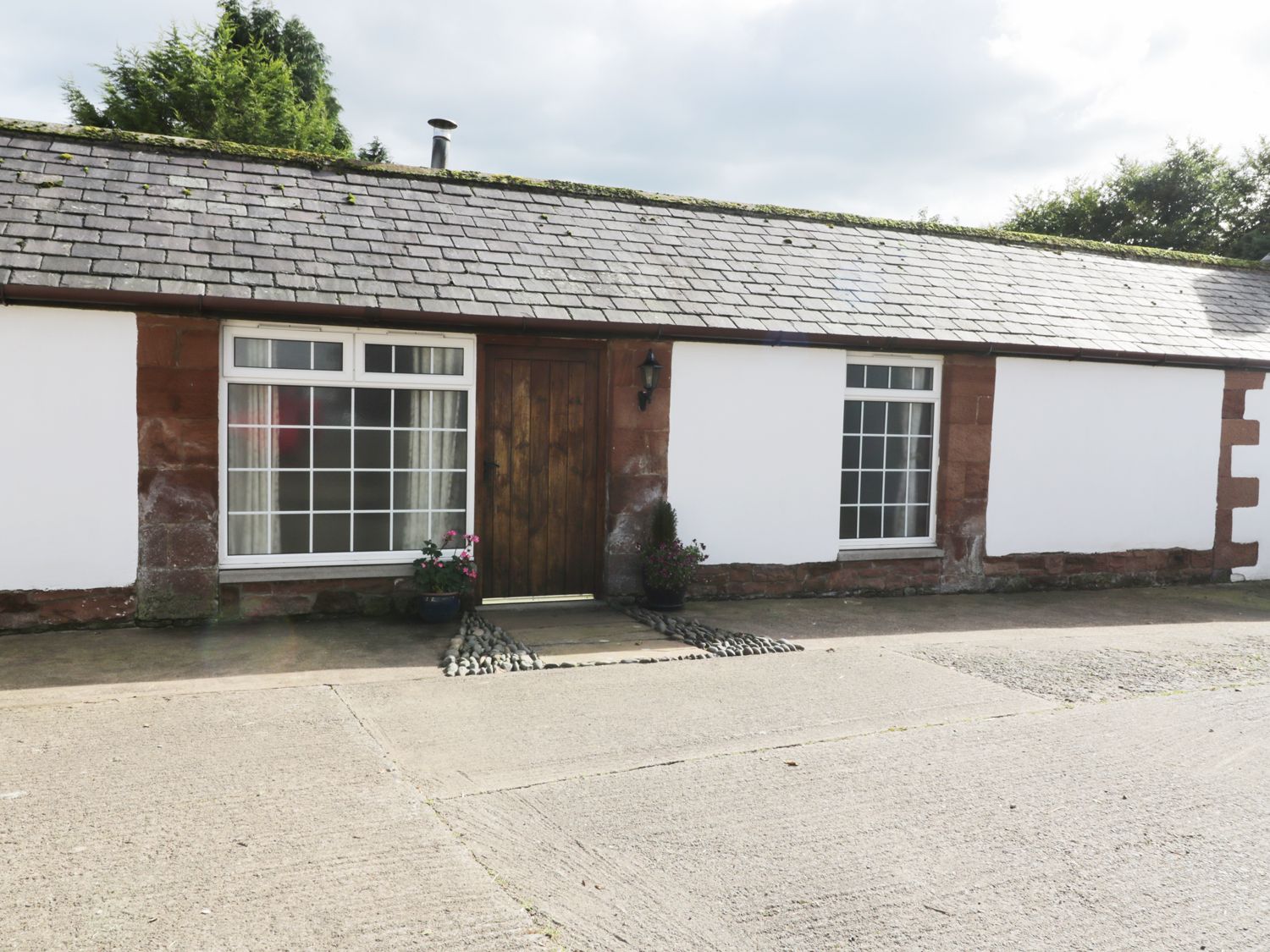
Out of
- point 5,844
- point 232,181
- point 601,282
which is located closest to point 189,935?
point 5,844

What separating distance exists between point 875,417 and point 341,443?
5.08 meters

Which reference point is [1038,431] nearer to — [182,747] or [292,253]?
[292,253]

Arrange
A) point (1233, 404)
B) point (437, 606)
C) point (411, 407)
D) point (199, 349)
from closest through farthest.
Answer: point (199, 349) < point (437, 606) < point (411, 407) < point (1233, 404)

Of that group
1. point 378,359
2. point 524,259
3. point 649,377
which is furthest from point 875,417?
point 378,359

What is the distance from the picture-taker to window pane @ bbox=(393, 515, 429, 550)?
8039 millimetres

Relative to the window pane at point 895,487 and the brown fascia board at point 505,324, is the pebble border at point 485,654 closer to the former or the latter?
the brown fascia board at point 505,324

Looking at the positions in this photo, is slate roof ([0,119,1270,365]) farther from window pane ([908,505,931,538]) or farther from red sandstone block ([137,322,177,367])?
window pane ([908,505,931,538])

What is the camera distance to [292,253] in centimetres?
788

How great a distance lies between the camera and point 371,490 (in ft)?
26.1

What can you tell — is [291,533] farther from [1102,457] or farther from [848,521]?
[1102,457]

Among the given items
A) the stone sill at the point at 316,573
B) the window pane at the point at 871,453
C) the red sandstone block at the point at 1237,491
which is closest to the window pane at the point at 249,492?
the stone sill at the point at 316,573

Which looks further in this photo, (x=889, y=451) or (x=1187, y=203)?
(x=1187, y=203)

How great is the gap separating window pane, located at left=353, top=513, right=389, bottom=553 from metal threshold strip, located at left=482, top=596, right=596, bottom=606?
1.02m

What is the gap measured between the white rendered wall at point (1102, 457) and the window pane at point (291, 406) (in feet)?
21.9
